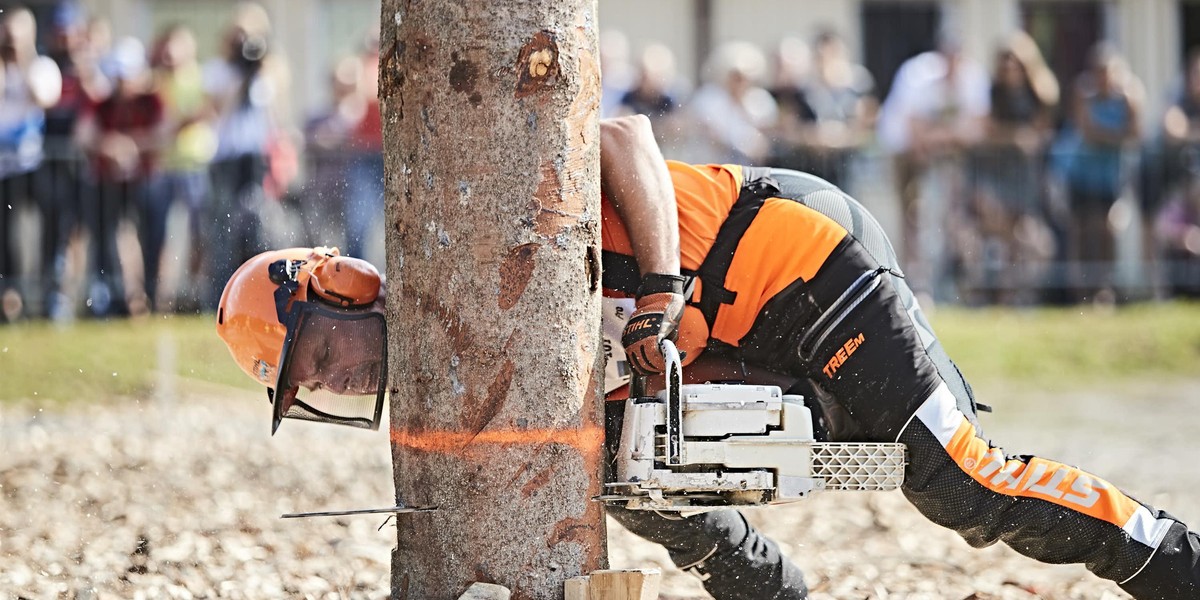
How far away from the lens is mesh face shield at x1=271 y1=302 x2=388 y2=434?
4.16 m

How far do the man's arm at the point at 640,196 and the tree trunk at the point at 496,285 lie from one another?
1.04ft

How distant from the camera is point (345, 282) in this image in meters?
4.21

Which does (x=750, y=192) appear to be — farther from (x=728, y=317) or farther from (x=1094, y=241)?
(x=1094, y=241)

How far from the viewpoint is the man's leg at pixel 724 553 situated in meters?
4.82

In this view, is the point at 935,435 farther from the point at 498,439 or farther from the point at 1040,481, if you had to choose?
the point at 498,439

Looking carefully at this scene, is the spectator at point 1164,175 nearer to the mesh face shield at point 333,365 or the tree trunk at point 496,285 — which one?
the mesh face shield at point 333,365

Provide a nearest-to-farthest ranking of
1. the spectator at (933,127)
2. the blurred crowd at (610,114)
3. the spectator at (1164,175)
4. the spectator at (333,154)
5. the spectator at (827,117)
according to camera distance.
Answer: the blurred crowd at (610,114), the spectator at (333,154), the spectator at (827,117), the spectator at (933,127), the spectator at (1164,175)

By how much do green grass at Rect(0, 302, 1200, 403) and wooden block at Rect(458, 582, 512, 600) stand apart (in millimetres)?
6099

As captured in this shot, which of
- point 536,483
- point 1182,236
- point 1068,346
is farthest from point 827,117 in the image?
point 536,483

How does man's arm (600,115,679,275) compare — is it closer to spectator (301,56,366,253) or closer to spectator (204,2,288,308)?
spectator (301,56,366,253)

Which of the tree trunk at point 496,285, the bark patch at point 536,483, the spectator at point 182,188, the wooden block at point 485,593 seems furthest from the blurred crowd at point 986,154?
the wooden block at point 485,593

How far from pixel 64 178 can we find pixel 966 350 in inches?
271

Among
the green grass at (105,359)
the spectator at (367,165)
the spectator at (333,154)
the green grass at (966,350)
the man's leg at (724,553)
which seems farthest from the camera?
the spectator at (333,154)

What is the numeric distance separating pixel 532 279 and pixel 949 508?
4.23ft
